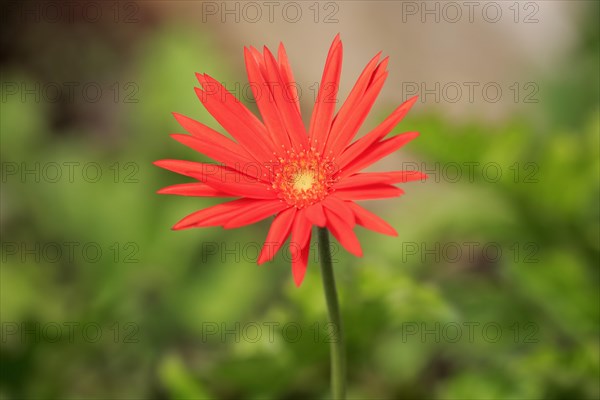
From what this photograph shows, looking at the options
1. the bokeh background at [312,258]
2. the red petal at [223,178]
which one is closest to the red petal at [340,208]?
the red petal at [223,178]

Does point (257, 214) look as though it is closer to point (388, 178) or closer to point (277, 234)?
point (277, 234)

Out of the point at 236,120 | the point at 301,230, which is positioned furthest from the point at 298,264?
the point at 236,120

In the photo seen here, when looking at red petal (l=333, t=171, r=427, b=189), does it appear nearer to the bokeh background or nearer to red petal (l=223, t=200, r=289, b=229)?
red petal (l=223, t=200, r=289, b=229)

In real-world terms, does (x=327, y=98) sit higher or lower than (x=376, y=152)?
higher

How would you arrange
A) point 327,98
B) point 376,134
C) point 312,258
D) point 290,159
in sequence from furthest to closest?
point 312,258 < point 290,159 < point 327,98 < point 376,134

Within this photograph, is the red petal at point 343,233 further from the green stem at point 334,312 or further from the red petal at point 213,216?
the red petal at point 213,216
